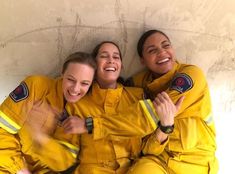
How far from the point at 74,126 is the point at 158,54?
1.62ft

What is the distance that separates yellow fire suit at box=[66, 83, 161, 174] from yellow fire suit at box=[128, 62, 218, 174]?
8cm

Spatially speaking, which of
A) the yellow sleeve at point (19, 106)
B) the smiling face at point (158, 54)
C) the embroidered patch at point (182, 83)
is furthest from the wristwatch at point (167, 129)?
the yellow sleeve at point (19, 106)

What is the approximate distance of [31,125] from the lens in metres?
1.56

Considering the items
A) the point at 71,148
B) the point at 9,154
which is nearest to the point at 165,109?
the point at 71,148

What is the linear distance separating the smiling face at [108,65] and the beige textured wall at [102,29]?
0.38ft

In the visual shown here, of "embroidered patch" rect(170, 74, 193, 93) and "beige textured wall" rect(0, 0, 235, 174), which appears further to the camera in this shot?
"beige textured wall" rect(0, 0, 235, 174)

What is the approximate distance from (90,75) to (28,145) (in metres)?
0.39

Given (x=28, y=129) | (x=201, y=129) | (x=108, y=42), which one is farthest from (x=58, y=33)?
(x=201, y=129)

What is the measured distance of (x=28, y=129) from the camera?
1.56 metres

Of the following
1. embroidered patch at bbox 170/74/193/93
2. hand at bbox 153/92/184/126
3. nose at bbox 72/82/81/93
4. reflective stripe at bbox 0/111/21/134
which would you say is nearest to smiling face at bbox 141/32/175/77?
embroidered patch at bbox 170/74/193/93

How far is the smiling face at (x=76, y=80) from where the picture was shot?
156 cm

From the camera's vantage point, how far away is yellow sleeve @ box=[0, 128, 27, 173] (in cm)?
152

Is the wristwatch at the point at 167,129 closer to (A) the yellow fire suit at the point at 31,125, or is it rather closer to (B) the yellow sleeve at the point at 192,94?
(B) the yellow sleeve at the point at 192,94

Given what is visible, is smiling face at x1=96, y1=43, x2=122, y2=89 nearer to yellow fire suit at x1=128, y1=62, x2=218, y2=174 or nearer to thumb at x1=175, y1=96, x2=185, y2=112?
yellow fire suit at x1=128, y1=62, x2=218, y2=174
